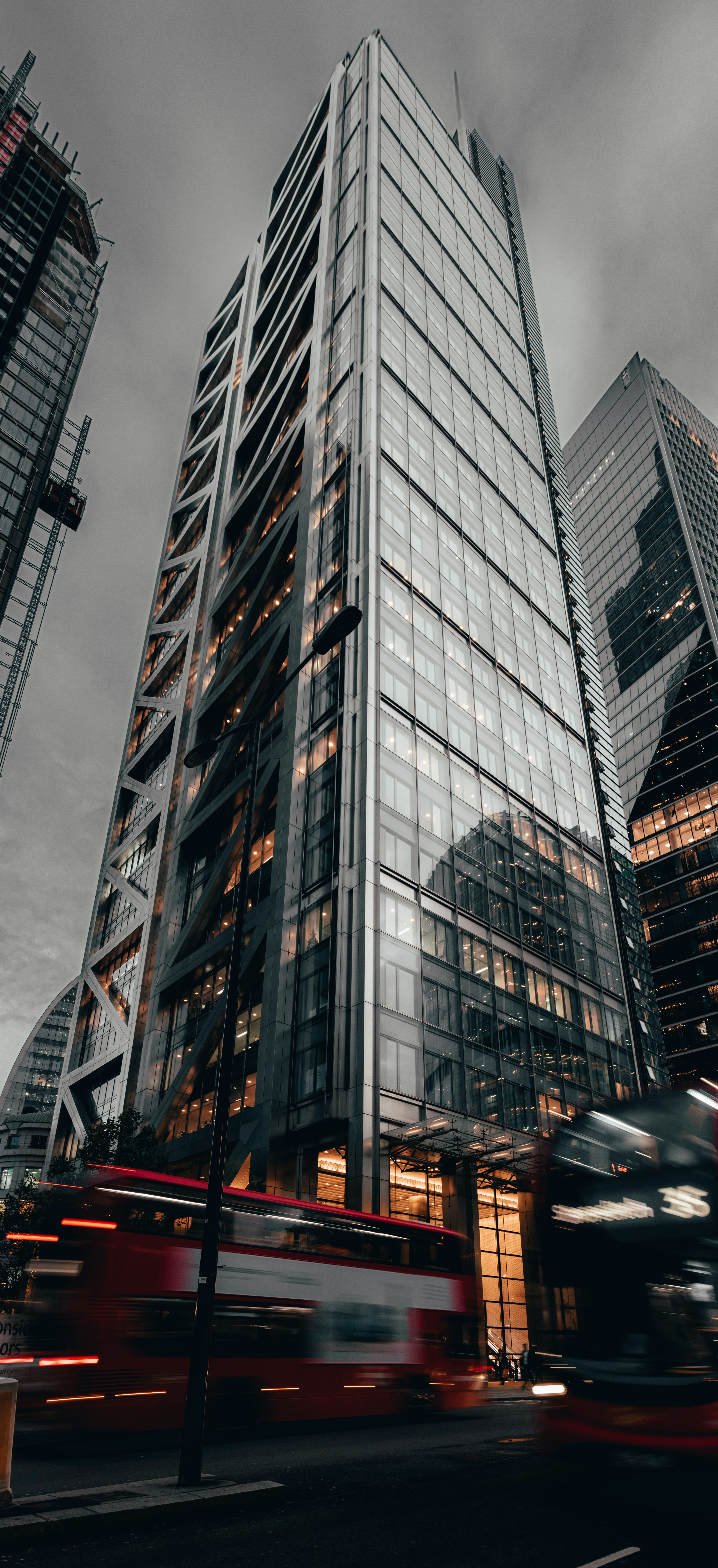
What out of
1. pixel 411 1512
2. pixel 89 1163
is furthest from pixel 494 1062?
pixel 411 1512

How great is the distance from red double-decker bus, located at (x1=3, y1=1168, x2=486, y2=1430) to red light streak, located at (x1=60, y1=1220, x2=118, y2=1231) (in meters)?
0.02

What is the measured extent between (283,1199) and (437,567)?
3669 cm

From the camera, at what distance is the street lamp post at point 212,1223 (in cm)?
828

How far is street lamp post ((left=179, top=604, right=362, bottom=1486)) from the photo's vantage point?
326 inches

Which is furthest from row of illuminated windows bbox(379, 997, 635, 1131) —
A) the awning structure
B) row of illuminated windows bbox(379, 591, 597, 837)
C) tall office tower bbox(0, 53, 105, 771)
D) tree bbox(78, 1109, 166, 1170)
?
tall office tower bbox(0, 53, 105, 771)

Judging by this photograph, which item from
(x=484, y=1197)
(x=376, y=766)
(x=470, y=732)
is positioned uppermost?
(x=470, y=732)

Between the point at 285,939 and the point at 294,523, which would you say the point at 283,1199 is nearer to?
the point at 285,939

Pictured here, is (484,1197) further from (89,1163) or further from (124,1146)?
(89,1163)

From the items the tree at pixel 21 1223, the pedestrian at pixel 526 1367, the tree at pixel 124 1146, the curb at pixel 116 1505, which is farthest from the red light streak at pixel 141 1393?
the pedestrian at pixel 526 1367

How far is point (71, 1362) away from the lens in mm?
11273

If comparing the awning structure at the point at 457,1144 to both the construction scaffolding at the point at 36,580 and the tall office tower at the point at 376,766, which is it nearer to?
the tall office tower at the point at 376,766

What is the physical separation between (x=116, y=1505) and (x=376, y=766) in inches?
1081

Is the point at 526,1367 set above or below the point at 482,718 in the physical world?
below

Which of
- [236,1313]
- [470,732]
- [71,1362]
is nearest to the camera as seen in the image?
[71,1362]
